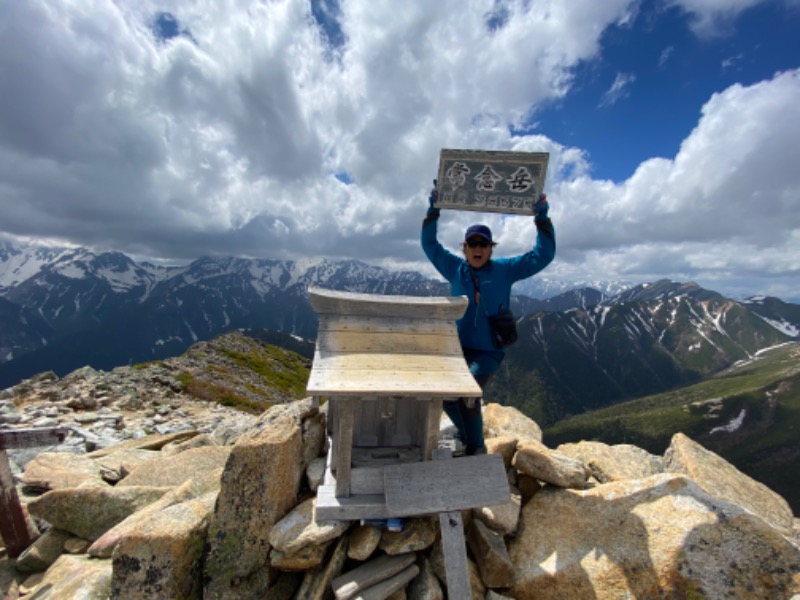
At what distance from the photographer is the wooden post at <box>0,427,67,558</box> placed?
8.48m

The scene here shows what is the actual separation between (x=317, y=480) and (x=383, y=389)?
2.87m

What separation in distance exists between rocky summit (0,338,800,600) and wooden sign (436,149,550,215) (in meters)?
5.35

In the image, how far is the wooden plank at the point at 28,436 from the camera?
8.49 meters

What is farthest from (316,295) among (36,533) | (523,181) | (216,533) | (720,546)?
(36,533)

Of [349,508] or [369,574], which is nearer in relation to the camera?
[369,574]

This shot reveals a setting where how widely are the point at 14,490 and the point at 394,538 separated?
8805mm

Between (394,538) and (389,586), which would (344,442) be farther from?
(389,586)

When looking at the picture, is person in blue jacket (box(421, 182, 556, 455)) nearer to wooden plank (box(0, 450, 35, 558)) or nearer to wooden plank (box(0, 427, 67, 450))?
wooden plank (box(0, 427, 67, 450))

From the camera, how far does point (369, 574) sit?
600cm

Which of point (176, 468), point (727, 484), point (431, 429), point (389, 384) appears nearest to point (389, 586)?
point (431, 429)

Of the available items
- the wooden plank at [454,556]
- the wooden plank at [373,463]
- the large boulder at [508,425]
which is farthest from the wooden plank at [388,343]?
the large boulder at [508,425]

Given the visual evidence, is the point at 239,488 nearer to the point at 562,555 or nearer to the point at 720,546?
the point at 562,555

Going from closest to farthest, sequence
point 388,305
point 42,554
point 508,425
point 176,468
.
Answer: point 388,305, point 42,554, point 176,468, point 508,425

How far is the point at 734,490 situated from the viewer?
8547 mm
